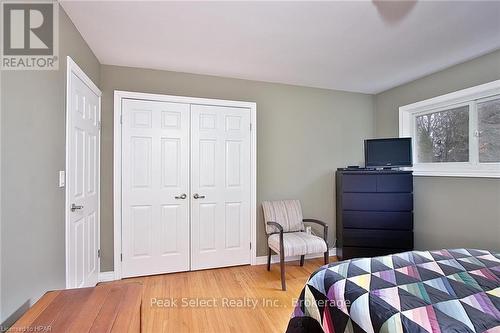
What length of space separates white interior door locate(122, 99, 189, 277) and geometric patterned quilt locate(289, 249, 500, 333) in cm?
180

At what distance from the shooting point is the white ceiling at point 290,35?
5.60ft

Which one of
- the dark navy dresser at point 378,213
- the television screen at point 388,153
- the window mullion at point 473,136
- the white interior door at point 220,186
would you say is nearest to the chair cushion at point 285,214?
the white interior door at point 220,186

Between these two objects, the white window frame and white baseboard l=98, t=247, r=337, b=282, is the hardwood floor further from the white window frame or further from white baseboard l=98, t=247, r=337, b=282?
the white window frame

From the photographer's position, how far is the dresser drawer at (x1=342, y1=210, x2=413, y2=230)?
2.80 meters

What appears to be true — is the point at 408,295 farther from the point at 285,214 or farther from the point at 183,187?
the point at 183,187

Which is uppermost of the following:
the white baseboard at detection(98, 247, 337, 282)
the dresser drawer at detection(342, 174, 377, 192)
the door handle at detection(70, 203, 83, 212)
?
the dresser drawer at detection(342, 174, 377, 192)

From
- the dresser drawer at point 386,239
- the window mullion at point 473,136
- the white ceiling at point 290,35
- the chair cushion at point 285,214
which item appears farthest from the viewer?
the chair cushion at point 285,214

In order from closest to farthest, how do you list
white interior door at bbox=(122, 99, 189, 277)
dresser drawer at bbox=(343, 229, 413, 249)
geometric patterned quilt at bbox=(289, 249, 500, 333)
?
geometric patterned quilt at bbox=(289, 249, 500, 333) → white interior door at bbox=(122, 99, 189, 277) → dresser drawer at bbox=(343, 229, 413, 249)

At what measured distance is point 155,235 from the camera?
274 cm

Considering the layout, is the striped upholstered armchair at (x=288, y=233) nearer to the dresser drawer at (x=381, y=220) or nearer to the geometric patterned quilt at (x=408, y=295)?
the dresser drawer at (x=381, y=220)

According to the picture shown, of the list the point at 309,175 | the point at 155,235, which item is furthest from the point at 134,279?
the point at 309,175

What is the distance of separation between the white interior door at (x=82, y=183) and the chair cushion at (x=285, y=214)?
1.86 metres

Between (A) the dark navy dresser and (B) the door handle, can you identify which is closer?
(B) the door handle

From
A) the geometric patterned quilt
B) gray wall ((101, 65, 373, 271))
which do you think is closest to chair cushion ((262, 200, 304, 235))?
gray wall ((101, 65, 373, 271))
